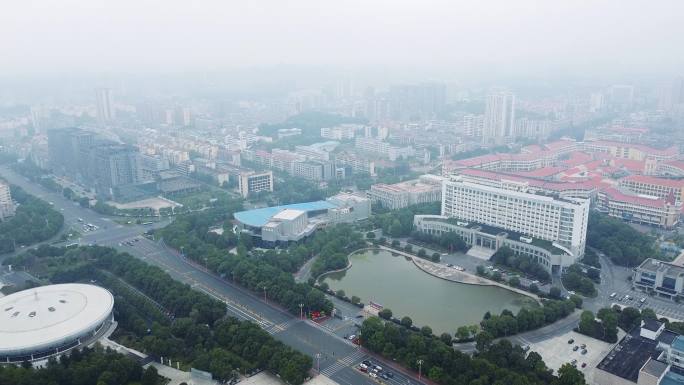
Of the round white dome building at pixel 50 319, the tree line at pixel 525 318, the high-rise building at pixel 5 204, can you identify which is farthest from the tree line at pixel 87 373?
the high-rise building at pixel 5 204

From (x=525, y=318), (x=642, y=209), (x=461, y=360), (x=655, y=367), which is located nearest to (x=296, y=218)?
(x=525, y=318)

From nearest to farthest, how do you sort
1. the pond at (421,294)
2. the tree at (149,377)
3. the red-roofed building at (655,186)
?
the tree at (149,377), the pond at (421,294), the red-roofed building at (655,186)

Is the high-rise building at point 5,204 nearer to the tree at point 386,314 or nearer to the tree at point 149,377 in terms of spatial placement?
the tree at point 149,377

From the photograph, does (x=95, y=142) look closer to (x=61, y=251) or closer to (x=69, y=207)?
(x=69, y=207)

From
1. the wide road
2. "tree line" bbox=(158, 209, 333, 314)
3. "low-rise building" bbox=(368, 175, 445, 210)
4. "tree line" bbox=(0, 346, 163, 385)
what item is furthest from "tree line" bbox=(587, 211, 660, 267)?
"tree line" bbox=(0, 346, 163, 385)

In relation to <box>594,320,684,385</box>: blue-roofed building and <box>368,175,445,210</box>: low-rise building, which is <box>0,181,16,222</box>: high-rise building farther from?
<box>594,320,684,385</box>: blue-roofed building
